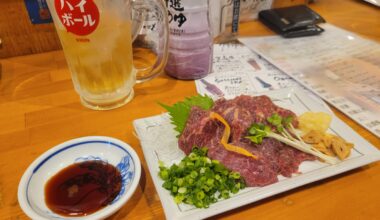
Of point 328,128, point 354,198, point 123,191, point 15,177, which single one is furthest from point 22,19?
point 354,198

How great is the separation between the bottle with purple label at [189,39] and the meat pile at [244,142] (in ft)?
0.93

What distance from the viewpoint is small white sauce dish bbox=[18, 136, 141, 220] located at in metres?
0.62

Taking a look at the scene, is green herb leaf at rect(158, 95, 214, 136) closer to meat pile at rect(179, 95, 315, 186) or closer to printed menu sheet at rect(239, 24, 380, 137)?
meat pile at rect(179, 95, 315, 186)

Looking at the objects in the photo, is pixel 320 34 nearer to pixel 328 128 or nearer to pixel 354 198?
pixel 328 128

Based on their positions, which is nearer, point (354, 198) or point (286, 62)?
point (354, 198)

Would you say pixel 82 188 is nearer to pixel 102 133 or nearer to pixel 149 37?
pixel 102 133

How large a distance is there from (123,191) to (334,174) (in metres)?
0.52

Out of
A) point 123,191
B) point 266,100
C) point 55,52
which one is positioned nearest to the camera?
point 123,191

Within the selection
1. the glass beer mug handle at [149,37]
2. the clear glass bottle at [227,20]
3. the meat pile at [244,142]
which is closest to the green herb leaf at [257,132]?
the meat pile at [244,142]

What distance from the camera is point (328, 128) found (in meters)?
0.89

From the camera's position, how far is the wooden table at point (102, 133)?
0.70 metres

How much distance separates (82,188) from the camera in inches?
27.7

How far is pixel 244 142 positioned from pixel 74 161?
46 cm

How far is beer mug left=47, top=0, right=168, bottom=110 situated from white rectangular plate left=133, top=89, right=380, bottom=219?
0.19m
